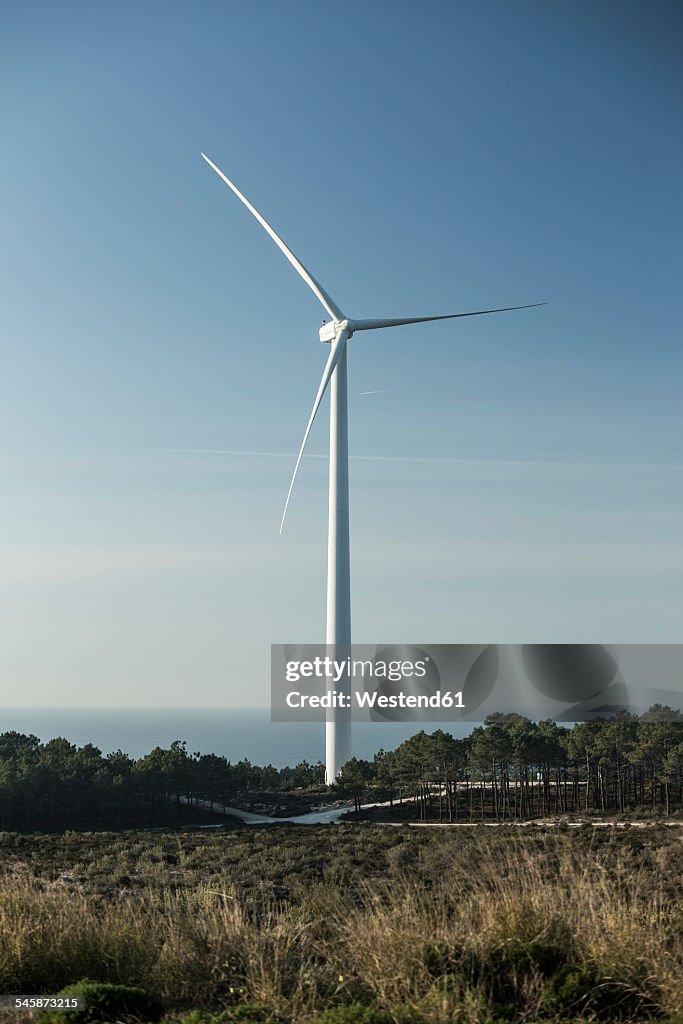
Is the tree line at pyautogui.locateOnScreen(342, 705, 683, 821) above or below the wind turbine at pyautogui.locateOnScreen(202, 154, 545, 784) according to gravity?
below

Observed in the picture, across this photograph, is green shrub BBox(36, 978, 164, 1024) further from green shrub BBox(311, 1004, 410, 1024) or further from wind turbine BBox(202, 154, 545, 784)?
wind turbine BBox(202, 154, 545, 784)

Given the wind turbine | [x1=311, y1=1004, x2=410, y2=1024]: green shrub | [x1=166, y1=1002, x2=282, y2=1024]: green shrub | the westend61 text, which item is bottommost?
[x1=166, y1=1002, x2=282, y2=1024]: green shrub

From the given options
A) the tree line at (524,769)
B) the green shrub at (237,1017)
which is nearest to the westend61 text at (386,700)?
the tree line at (524,769)

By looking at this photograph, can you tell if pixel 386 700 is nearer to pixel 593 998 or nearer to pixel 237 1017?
pixel 593 998

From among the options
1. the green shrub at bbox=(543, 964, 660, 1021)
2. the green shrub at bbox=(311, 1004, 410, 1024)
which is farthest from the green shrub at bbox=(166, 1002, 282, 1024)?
the green shrub at bbox=(543, 964, 660, 1021)

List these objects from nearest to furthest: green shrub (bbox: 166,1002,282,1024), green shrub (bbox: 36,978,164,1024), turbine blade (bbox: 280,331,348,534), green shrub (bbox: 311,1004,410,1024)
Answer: green shrub (bbox: 311,1004,410,1024) < green shrub (bbox: 166,1002,282,1024) < green shrub (bbox: 36,978,164,1024) < turbine blade (bbox: 280,331,348,534)

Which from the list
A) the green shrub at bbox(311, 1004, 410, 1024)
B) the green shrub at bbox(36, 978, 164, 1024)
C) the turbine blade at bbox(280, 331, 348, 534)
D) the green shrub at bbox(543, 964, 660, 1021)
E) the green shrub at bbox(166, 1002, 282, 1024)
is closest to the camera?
the green shrub at bbox(311, 1004, 410, 1024)

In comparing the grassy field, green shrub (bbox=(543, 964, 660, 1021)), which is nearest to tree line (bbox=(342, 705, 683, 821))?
→ the grassy field

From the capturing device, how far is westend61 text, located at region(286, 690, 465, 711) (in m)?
62.9

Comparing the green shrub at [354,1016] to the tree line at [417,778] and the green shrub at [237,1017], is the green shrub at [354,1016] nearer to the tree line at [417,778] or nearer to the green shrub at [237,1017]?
the green shrub at [237,1017]

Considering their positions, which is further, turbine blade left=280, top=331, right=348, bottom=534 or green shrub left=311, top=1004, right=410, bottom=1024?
turbine blade left=280, top=331, right=348, bottom=534

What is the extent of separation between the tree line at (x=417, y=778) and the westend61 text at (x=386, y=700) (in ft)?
10.3

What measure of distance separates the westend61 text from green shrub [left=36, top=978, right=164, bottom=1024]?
167 ft

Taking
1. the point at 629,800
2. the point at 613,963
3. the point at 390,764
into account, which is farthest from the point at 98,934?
the point at 629,800
